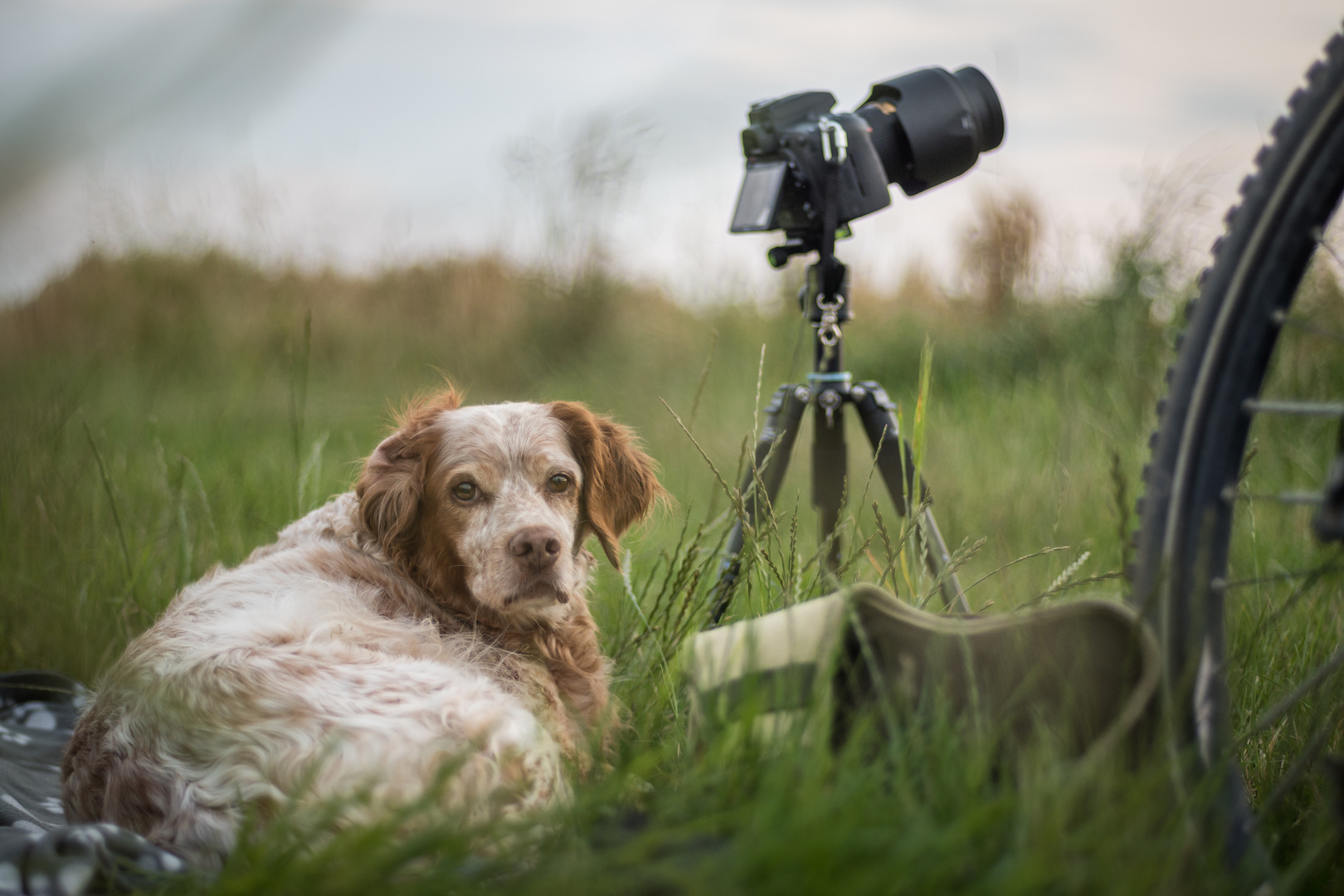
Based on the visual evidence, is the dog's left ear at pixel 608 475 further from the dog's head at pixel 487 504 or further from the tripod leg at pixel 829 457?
the tripod leg at pixel 829 457

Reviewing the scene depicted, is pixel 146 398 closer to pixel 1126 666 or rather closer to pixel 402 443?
pixel 402 443

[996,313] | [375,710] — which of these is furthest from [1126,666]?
[996,313]

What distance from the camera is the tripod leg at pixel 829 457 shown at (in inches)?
84.7

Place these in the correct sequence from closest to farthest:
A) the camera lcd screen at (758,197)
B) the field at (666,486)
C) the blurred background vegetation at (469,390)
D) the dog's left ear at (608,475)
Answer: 1. the field at (666,486)
2. the camera lcd screen at (758,197)
3. the dog's left ear at (608,475)
4. the blurred background vegetation at (469,390)

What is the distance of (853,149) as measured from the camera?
2.01 meters

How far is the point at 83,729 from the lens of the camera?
5.50 feet

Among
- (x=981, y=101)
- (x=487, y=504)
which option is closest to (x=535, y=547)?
(x=487, y=504)

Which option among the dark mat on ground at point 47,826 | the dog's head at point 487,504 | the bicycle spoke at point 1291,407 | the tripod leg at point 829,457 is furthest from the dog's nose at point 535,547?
the bicycle spoke at point 1291,407

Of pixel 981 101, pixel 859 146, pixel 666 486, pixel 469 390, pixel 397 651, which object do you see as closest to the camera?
pixel 397 651

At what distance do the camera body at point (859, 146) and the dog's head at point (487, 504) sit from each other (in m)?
0.70

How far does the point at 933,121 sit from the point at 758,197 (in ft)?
1.64

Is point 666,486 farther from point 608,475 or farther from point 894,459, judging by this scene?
point 894,459

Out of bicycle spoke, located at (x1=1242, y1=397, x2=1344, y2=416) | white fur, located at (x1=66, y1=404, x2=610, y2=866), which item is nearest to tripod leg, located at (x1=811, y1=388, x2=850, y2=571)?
white fur, located at (x1=66, y1=404, x2=610, y2=866)

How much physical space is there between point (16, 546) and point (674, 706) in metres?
2.15
